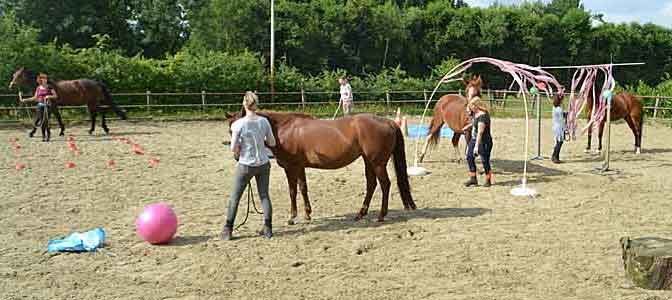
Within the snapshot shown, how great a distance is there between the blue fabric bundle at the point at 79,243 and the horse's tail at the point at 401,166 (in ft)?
12.2

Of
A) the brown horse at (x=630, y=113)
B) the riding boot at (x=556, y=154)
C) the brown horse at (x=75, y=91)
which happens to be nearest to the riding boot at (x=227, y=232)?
the riding boot at (x=556, y=154)

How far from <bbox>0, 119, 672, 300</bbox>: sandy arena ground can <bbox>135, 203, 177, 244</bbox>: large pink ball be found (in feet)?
0.43

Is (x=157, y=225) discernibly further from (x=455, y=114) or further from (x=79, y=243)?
(x=455, y=114)

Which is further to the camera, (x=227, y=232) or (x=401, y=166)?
(x=401, y=166)

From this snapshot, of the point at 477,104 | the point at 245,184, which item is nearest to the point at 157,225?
the point at 245,184

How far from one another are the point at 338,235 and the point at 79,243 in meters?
2.86

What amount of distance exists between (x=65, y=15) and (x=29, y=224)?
30088 millimetres

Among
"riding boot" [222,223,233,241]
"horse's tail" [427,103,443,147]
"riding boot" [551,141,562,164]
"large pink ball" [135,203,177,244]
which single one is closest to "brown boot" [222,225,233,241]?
"riding boot" [222,223,233,241]

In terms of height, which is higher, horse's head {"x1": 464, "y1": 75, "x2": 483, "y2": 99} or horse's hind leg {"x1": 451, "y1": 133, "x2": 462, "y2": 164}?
horse's head {"x1": 464, "y1": 75, "x2": 483, "y2": 99}

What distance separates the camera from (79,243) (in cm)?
698

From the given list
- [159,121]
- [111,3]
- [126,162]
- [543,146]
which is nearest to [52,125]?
[159,121]

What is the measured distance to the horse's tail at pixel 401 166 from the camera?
846cm

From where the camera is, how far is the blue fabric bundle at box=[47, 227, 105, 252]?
274 inches

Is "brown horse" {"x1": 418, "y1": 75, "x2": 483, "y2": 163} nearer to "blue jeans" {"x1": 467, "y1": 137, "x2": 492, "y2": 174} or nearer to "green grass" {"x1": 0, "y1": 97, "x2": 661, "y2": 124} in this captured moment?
"blue jeans" {"x1": 467, "y1": 137, "x2": 492, "y2": 174}
